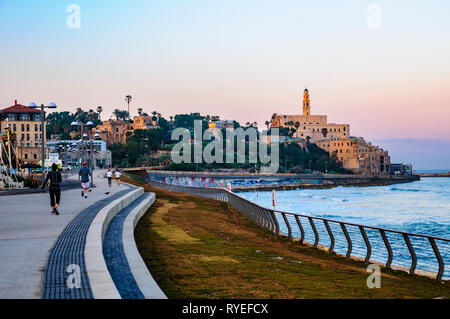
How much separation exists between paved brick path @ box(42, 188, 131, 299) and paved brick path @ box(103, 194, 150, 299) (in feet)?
1.73

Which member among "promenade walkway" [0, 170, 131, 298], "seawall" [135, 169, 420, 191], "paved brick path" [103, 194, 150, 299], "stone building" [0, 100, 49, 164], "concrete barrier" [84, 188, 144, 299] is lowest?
"seawall" [135, 169, 420, 191]

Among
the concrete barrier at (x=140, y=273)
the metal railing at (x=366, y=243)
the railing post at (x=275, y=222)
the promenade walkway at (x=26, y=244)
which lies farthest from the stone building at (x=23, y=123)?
the concrete barrier at (x=140, y=273)

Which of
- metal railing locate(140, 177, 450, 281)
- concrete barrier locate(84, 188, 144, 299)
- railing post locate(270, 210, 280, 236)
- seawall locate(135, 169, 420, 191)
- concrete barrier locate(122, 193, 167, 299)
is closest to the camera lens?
concrete barrier locate(84, 188, 144, 299)

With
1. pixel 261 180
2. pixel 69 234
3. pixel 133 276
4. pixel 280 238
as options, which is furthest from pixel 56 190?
pixel 261 180

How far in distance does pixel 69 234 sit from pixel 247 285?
5466 mm

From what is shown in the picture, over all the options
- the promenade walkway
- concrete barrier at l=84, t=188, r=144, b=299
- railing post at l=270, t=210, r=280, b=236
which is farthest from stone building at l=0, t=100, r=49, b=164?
concrete barrier at l=84, t=188, r=144, b=299

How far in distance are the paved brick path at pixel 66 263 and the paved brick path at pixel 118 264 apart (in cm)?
53

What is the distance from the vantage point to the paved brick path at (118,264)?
26.6ft

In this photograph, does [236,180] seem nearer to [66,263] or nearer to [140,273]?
[66,263]

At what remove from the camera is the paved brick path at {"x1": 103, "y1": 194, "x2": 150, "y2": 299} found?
8.12 m

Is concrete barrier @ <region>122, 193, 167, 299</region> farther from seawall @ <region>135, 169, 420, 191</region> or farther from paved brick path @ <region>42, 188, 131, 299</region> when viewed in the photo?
seawall @ <region>135, 169, 420, 191</region>

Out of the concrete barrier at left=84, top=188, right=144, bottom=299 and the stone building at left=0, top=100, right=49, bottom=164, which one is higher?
the stone building at left=0, top=100, right=49, bottom=164
